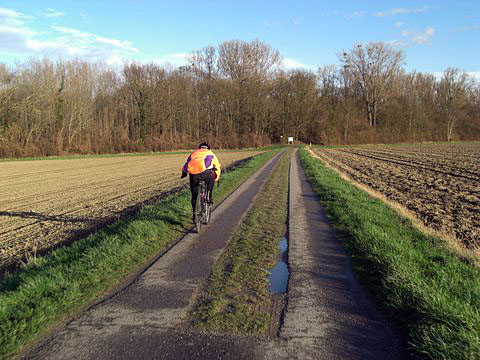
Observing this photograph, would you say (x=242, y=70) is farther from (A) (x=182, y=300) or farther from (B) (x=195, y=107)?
(A) (x=182, y=300)

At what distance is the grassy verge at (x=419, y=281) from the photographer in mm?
2939

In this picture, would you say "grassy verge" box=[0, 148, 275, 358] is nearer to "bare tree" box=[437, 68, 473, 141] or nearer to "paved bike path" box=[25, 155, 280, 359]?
"paved bike path" box=[25, 155, 280, 359]

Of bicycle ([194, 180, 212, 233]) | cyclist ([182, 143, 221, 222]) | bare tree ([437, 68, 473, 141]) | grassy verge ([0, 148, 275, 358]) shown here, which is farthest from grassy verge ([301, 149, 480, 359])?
bare tree ([437, 68, 473, 141])

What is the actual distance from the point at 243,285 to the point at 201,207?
3.52m

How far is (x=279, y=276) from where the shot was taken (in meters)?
4.77

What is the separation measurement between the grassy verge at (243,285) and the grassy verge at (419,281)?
1.43m

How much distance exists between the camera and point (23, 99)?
1807 inches

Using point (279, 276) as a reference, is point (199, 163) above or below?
above

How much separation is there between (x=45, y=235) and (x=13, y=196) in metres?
9.38

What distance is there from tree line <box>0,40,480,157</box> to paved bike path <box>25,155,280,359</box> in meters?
52.4

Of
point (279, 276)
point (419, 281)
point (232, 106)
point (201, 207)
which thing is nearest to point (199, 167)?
point (201, 207)

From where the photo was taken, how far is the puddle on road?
4.34 metres

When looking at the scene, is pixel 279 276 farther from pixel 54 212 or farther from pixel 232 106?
pixel 232 106

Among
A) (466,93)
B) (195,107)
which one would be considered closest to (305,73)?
(195,107)
